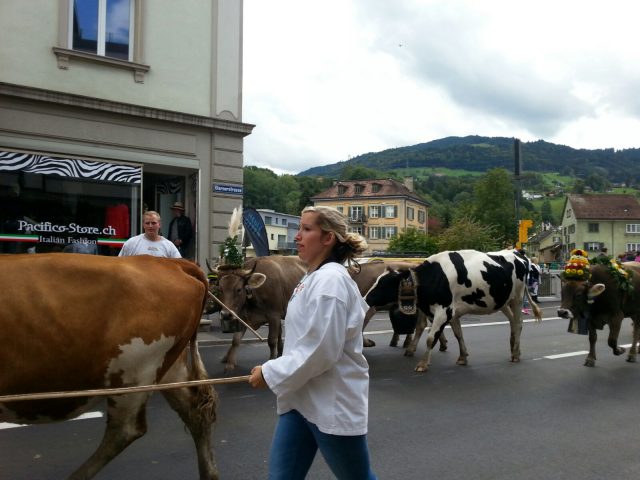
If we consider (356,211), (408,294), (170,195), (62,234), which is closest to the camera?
(408,294)

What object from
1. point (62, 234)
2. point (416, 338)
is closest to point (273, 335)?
point (416, 338)

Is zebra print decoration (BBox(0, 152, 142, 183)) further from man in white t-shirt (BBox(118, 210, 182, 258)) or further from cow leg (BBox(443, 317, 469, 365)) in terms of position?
cow leg (BBox(443, 317, 469, 365))

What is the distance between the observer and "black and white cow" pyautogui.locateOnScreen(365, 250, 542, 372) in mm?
8773

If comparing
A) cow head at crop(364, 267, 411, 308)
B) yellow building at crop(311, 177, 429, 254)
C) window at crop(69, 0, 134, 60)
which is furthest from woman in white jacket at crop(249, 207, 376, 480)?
yellow building at crop(311, 177, 429, 254)

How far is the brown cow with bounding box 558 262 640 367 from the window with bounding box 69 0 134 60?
1053 cm

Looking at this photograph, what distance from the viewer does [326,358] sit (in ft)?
8.29

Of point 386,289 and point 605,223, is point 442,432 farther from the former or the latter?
point 605,223

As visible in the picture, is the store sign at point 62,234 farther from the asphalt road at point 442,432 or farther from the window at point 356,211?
the window at point 356,211

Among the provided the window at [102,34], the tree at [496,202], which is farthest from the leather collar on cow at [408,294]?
the tree at [496,202]

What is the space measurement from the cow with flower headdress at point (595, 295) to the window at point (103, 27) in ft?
34.2

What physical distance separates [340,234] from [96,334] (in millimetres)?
1681

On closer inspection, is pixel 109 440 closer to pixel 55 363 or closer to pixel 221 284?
pixel 55 363

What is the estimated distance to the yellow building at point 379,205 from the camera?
257 ft

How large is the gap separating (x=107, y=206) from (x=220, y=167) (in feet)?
9.45
